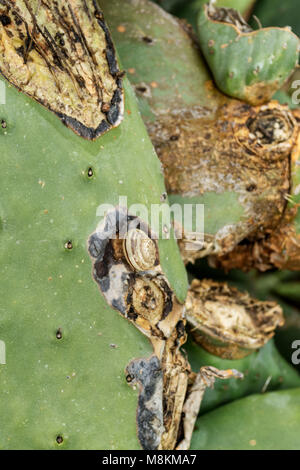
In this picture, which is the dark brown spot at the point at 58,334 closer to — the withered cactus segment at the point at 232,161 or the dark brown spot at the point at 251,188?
the withered cactus segment at the point at 232,161

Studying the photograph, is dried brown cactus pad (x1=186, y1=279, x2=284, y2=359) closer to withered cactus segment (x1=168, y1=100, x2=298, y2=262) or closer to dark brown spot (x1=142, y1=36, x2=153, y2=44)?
withered cactus segment (x1=168, y1=100, x2=298, y2=262)

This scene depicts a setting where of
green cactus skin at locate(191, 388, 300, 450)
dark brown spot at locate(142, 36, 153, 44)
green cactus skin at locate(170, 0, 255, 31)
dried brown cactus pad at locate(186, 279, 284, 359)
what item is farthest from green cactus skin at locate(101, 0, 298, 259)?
green cactus skin at locate(191, 388, 300, 450)

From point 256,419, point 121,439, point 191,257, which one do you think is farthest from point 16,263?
point 256,419

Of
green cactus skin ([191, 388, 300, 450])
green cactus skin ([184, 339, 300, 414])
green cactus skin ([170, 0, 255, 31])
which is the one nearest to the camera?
green cactus skin ([191, 388, 300, 450])

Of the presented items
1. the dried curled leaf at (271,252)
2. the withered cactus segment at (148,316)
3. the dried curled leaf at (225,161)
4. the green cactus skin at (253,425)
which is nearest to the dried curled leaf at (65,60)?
the withered cactus segment at (148,316)

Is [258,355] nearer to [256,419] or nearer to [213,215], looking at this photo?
[256,419]
